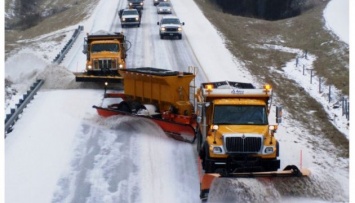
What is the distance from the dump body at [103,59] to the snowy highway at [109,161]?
Answer: 26.9 inches

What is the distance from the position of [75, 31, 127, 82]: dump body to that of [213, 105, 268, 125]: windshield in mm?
12300

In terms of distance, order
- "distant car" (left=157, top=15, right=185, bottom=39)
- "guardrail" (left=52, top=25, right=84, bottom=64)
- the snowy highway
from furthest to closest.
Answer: "distant car" (left=157, top=15, right=185, bottom=39) < "guardrail" (left=52, top=25, right=84, bottom=64) < the snowy highway

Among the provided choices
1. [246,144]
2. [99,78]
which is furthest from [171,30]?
[246,144]

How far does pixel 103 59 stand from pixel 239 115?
548 inches

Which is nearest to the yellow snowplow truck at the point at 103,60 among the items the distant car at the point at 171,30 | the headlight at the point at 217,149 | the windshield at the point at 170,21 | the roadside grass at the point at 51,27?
the headlight at the point at 217,149

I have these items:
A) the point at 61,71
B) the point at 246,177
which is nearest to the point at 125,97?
the point at 61,71

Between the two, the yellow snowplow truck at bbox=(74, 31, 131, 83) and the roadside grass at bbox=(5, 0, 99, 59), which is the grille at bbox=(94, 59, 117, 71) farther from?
the roadside grass at bbox=(5, 0, 99, 59)

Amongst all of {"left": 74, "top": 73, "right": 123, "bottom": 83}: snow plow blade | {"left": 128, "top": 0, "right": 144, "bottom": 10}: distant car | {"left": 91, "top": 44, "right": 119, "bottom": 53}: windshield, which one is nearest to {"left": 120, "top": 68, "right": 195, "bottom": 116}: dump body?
{"left": 74, "top": 73, "right": 123, "bottom": 83}: snow plow blade

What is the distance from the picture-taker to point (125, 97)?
24000 millimetres

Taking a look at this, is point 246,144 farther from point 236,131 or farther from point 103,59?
point 103,59

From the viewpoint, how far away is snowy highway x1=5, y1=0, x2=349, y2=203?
1546 cm

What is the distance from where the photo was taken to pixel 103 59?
1144 inches

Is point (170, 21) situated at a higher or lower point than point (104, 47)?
higher

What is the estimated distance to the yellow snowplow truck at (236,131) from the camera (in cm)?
1562
